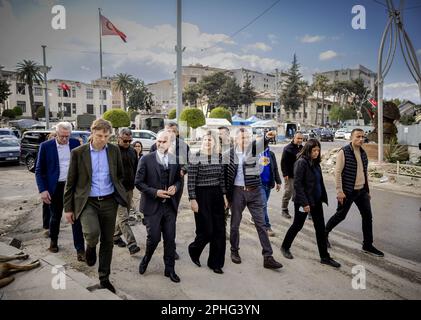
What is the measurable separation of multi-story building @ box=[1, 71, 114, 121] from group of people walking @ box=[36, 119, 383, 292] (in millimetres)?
62495

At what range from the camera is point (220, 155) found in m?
4.44

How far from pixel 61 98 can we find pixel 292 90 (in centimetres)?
5383

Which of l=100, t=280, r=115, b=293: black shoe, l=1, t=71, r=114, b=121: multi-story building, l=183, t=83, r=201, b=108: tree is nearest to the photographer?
l=100, t=280, r=115, b=293: black shoe

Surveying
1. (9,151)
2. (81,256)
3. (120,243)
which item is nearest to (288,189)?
(120,243)

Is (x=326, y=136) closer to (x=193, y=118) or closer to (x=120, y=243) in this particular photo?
(x=193, y=118)

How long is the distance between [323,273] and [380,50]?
1141 cm

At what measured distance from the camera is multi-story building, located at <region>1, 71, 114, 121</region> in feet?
211

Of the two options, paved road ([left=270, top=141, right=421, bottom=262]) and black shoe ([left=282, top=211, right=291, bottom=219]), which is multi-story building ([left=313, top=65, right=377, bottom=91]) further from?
black shoe ([left=282, top=211, right=291, bottom=219])

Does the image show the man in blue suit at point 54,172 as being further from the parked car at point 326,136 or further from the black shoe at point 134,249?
the parked car at point 326,136

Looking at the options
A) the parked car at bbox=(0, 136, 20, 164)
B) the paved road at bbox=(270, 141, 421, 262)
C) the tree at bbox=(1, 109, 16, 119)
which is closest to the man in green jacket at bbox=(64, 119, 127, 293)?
the paved road at bbox=(270, 141, 421, 262)

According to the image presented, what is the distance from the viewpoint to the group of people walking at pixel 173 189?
360 centimetres

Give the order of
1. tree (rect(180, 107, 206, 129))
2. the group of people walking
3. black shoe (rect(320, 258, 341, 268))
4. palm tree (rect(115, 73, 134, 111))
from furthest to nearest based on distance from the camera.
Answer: palm tree (rect(115, 73, 134, 111)) → tree (rect(180, 107, 206, 129)) → black shoe (rect(320, 258, 341, 268)) → the group of people walking

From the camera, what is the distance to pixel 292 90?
7019cm
